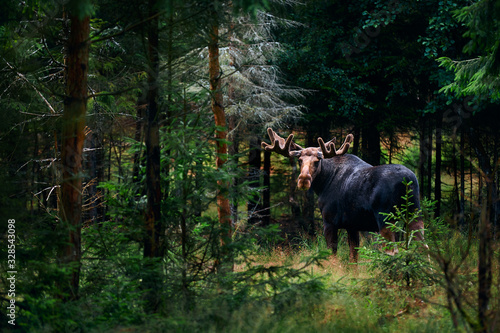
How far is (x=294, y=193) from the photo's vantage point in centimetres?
1869


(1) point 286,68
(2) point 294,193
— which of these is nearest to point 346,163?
(1) point 286,68

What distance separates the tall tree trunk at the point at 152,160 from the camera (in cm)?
563

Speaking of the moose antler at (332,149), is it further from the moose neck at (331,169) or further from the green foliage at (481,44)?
the green foliage at (481,44)

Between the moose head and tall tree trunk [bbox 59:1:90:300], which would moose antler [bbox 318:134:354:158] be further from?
tall tree trunk [bbox 59:1:90:300]

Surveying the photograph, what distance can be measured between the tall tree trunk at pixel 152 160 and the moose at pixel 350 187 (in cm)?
437

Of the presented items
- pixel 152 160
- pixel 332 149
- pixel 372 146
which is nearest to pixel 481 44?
pixel 332 149

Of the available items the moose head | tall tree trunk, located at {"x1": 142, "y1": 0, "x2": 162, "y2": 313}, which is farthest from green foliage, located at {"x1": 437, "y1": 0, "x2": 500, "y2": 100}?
tall tree trunk, located at {"x1": 142, "y1": 0, "x2": 162, "y2": 313}

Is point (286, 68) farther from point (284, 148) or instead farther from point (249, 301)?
point (249, 301)

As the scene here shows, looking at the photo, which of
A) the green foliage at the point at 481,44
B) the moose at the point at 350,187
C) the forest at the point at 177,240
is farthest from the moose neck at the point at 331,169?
the green foliage at the point at 481,44

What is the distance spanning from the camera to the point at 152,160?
18.8 ft

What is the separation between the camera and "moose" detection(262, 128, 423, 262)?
838cm

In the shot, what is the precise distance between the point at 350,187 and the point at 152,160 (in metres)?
5.06

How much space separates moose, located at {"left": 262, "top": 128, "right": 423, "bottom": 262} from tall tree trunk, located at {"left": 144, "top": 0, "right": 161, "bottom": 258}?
437 centimetres

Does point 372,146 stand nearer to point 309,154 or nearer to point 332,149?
point 332,149
